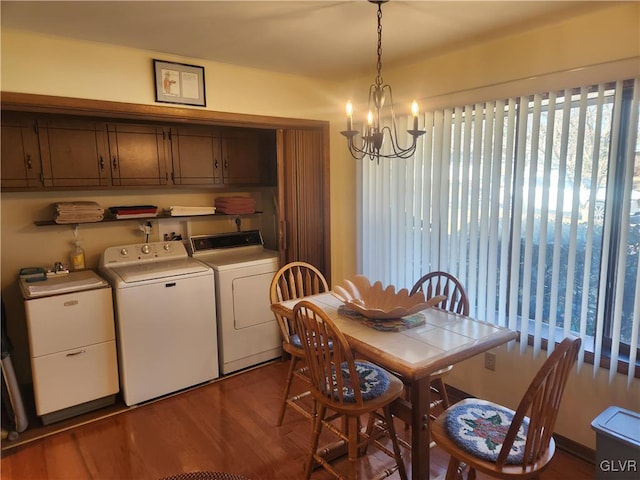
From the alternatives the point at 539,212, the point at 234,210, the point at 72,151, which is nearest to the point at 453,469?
the point at 539,212

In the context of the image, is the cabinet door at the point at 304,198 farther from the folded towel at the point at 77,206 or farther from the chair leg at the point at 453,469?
the chair leg at the point at 453,469

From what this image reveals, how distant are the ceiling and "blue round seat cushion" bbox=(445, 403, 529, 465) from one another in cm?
194

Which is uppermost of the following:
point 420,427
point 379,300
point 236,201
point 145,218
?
point 236,201

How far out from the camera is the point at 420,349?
5.91ft

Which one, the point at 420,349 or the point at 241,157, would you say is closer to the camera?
the point at 420,349

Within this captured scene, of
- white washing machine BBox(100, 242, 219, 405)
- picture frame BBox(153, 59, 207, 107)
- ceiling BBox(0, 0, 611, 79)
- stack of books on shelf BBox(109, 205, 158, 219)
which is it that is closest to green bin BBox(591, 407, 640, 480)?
ceiling BBox(0, 0, 611, 79)

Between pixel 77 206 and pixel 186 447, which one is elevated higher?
pixel 77 206

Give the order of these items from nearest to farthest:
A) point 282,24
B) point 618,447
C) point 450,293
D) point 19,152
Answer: point 618,447, point 282,24, point 19,152, point 450,293

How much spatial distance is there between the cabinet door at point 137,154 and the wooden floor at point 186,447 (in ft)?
5.49

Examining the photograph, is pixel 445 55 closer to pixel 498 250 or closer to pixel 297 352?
pixel 498 250

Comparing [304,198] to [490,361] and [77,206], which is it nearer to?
[77,206]

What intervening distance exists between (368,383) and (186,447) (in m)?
1.24

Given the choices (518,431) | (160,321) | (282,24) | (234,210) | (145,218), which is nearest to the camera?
(518,431)

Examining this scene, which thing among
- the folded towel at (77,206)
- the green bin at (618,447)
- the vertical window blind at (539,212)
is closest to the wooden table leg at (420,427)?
the green bin at (618,447)
